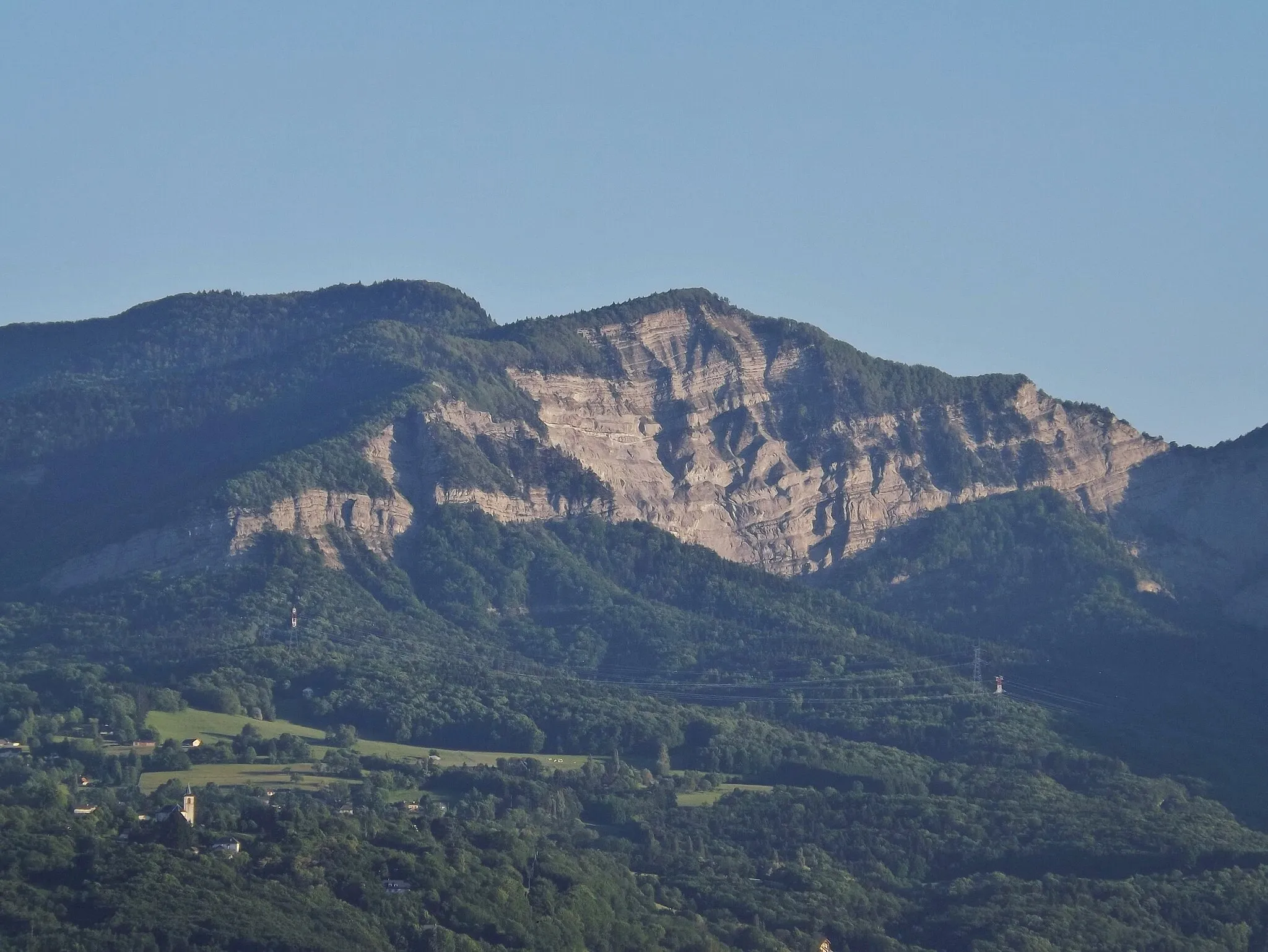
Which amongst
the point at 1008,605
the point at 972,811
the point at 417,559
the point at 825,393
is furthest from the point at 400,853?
the point at 825,393

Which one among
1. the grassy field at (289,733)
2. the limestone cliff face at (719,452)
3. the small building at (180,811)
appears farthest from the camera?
the limestone cliff face at (719,452)

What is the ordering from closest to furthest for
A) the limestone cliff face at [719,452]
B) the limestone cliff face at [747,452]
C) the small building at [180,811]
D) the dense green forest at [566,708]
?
the dense green forest at [566,708] → the small building at [180,811] → the limestone cliff face at [719,452] → the limestone cliff face at [747,452]

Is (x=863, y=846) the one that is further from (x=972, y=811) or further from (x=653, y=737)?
(x=653, y=737)

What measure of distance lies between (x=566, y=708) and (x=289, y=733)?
47.6 ft

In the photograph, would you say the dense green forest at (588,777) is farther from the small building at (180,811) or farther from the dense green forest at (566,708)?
the small building at (180,811)

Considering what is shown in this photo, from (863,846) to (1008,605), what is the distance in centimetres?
5688

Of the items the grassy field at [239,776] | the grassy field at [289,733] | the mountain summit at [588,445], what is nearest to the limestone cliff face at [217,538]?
the mountain summit at [588,445]

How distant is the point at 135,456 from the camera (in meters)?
187

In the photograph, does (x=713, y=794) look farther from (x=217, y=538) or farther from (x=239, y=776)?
(x=217, y=538)

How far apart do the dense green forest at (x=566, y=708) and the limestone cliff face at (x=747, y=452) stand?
4.64 ft

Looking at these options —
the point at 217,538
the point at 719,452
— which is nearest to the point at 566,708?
the point at 217,538

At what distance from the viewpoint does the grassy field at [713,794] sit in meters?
134

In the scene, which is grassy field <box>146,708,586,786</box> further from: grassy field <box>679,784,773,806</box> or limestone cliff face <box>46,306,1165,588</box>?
limestone cliff face <box>46,306,1165,588</box>

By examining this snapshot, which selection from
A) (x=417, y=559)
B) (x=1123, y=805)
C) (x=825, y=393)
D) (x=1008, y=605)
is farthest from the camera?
(x=825, y=393)
